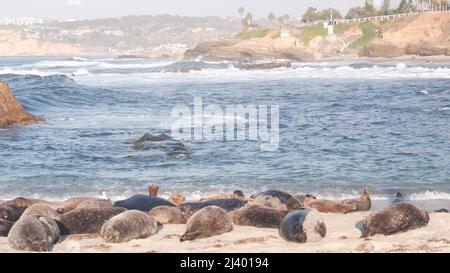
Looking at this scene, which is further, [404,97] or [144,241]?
[404,97]

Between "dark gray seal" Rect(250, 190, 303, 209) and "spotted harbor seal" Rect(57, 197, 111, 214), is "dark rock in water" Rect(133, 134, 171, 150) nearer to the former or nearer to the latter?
"spotted harbor seal" Rect(57, 197, 111, 214)

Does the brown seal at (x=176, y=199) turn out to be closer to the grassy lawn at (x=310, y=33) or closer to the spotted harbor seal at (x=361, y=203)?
the spotted harbor seal at (x=361, y=203)

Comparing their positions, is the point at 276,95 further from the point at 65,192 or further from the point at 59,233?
the point at 59,233

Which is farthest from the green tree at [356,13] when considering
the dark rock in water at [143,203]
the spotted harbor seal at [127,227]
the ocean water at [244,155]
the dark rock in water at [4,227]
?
the dark rock in water at [4,227]

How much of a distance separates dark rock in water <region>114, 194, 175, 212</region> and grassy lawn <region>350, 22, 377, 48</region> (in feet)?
316

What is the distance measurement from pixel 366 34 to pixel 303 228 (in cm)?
10418

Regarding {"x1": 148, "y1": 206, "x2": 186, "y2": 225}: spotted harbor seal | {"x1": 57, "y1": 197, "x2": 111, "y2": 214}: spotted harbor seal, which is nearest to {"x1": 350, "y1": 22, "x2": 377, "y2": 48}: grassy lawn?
{"x1": 57, "y1": 197, "x2": 111, "y2": 214}: spotted harbor seal

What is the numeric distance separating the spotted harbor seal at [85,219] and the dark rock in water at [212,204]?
3.78 feet

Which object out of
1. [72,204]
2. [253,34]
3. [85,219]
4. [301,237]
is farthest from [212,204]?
[253,34]

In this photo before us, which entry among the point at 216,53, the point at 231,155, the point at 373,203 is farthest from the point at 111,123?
the point at 216,53

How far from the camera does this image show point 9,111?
22578mm

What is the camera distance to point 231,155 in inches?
→ 668

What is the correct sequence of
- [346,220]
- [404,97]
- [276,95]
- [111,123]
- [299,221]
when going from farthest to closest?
Answer: [276,95] → [404,97] → [111,123] → [346,220] → [299,221]
